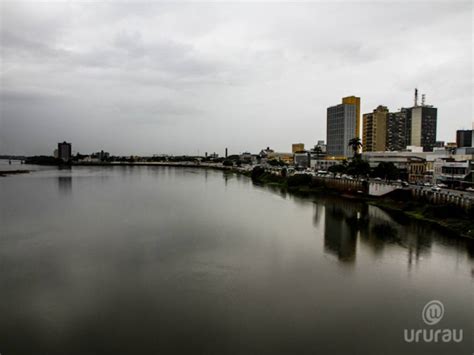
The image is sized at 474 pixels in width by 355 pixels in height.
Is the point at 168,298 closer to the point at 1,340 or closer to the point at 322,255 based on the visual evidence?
the point at 1,340

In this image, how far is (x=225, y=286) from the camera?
7215 mm

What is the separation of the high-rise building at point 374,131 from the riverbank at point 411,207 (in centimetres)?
2386

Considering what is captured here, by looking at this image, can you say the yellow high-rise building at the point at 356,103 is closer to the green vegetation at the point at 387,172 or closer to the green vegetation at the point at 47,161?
the green vegetation at the point at 387,172

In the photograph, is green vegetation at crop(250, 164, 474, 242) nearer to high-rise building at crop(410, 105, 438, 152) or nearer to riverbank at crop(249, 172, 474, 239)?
riverbank at crop(249, 172, 474, 239)

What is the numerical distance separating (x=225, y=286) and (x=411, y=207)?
1238cm

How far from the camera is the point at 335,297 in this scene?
6727 millimetres

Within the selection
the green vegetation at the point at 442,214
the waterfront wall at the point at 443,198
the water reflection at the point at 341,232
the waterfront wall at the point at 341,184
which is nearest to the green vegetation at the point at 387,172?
the waterfront wall at the point at 341,184

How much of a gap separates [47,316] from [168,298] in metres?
2.04

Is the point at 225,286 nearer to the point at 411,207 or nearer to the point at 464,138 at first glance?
the point at 411,207

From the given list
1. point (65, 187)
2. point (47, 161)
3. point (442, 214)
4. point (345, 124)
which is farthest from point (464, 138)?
point (47, 161)

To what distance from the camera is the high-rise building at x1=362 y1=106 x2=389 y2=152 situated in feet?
158

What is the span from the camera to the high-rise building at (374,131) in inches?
1896

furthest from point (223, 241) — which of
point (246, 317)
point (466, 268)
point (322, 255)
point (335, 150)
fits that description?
point (335, 150)

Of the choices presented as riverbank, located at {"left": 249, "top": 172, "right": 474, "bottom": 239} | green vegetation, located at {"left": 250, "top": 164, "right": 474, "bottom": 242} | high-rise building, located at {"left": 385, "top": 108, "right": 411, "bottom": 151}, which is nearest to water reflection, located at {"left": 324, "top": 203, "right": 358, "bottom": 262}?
green vegetation, located at {"left": 250, "top": 164, "right": 474, "bottom": 242}
